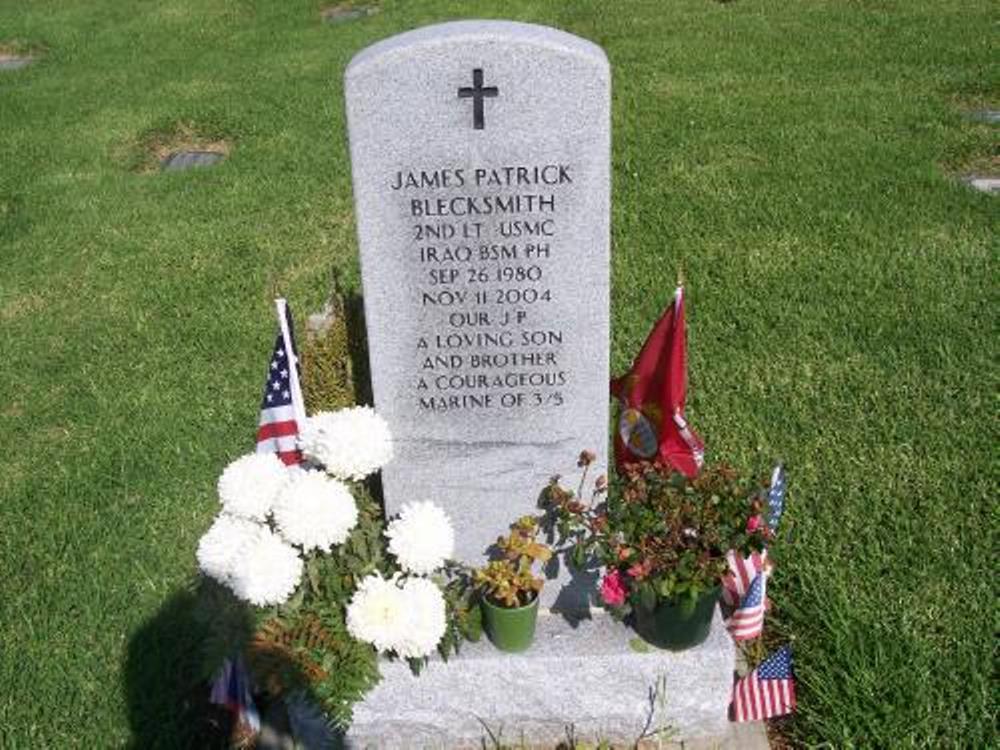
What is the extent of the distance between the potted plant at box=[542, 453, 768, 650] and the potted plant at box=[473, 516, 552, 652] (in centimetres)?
16

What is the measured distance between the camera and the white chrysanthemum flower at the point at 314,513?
321 cm

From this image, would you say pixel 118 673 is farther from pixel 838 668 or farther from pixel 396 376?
pixel 838 668

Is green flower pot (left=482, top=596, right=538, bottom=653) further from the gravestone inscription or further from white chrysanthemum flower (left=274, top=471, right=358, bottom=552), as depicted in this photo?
white chrysanthemum flower (left=274, top=471, right=358, bottom=552)

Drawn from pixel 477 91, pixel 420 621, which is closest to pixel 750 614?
pixel 420 621

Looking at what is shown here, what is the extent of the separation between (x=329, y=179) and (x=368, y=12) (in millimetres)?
6125

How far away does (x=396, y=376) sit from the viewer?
3.61 meters

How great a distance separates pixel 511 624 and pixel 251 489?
0.98 metres

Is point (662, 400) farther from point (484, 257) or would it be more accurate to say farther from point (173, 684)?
point (173, 684)

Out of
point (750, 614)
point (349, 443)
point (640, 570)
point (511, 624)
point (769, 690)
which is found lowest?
point (769, 690)

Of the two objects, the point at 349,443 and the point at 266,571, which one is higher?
the point at 349,443

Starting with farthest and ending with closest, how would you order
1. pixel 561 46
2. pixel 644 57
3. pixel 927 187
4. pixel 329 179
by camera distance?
pixel 644 57 → pixel 329 179 → pixel 927 187 → pixel 561 46

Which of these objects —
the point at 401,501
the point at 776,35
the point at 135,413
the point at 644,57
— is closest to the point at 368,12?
the point at 644,57

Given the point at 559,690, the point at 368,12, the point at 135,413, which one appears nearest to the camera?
the point at 559,690

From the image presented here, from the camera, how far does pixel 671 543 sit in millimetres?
3389
